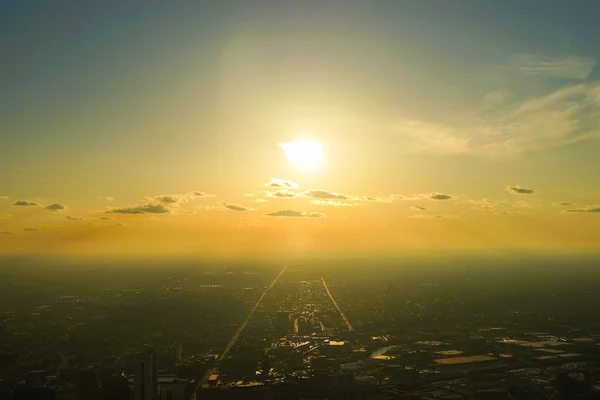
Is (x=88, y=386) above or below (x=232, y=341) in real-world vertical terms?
below

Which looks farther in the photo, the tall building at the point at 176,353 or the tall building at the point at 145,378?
the tall building at the point at 176,353

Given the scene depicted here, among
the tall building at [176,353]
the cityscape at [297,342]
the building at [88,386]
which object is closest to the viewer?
the building at [88,386]

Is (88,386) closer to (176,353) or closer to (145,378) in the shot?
(145,378)

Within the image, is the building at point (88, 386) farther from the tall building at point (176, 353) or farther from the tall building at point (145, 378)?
the tall building at point (176, 353)

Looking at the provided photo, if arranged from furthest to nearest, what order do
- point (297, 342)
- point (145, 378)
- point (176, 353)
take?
point (297, 342) → point (176, 353) → point (145, 378)

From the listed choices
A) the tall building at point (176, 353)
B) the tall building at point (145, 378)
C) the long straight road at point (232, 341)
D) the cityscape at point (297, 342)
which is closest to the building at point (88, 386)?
the cityscape at point (297, 342)

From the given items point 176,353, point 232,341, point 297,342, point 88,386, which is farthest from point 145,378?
point 297,342

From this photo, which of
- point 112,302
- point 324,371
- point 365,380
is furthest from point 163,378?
point 112,302
